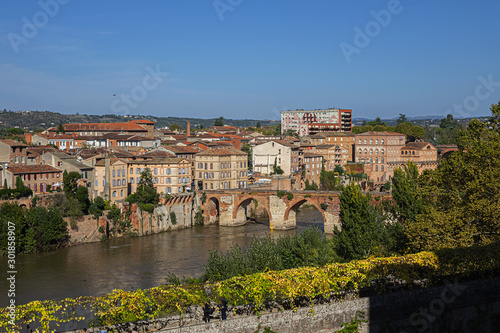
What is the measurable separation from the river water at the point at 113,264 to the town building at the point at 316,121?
252ft

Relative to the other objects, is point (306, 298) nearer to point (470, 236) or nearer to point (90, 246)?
point (470, 236)

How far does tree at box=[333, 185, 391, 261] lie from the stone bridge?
26991 millimetres

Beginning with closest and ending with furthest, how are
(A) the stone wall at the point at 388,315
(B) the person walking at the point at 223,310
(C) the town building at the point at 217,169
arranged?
(A) the stone wall at the point at 388,315, (B) the person walking at the point at 223,310, (C) the town building at the point at 217,169

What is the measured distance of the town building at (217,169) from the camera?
248 ft

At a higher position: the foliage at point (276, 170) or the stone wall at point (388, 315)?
the foliage at point (276, 170)

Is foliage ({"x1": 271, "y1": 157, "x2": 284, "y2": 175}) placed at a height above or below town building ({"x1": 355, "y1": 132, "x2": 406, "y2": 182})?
below

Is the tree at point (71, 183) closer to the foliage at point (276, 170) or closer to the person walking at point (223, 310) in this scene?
the foliage at point (276, 170)

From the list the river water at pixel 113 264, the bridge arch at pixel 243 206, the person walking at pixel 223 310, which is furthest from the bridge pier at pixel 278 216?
the person walking at pixel 223 310

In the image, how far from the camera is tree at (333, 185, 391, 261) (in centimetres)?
3503

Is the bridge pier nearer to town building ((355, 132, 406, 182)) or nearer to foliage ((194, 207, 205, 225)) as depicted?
foliage ((194, 207, 205, 225))

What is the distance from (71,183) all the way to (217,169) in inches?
817

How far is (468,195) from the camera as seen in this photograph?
29.0 metres

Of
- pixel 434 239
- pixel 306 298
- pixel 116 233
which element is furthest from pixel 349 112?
pixel 306 298

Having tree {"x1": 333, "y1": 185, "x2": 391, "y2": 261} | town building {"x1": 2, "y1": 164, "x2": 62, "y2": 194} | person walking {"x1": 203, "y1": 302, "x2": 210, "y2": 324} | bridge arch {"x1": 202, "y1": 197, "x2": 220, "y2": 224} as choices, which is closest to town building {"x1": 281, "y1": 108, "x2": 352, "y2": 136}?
bridge arch {"x1": 202, "y1": 197, "x2": 220, "y2": 224}
